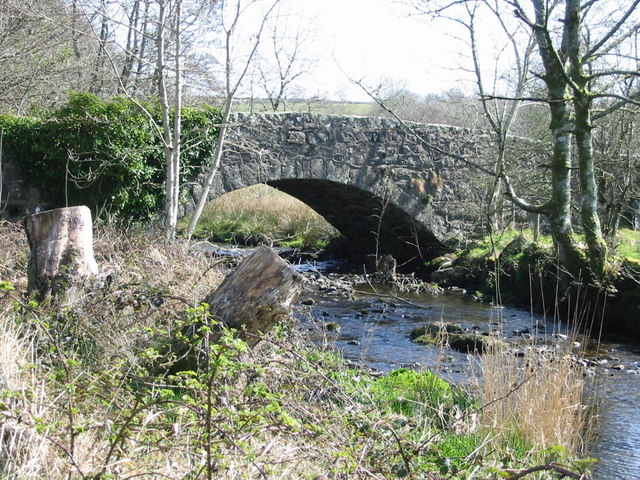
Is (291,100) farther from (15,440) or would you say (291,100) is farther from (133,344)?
(15,440)

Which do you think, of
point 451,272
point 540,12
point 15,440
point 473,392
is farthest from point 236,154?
point 15,440

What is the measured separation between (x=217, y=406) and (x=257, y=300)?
1.14 meters

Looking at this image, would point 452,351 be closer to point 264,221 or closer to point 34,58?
point 34,58

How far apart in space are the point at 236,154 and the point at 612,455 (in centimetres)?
894

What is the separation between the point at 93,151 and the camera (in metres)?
11.2

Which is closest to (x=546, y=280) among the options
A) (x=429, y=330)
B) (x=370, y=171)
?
(x=429, y=330)

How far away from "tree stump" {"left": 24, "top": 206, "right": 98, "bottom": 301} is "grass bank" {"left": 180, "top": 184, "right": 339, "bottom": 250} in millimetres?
12083

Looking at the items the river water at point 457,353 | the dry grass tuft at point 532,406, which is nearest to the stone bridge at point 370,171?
the river water at point 457,353

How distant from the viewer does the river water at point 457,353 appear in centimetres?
562

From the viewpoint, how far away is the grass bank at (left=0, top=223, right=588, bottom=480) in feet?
9.69

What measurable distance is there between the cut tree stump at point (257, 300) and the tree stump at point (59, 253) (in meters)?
1.16

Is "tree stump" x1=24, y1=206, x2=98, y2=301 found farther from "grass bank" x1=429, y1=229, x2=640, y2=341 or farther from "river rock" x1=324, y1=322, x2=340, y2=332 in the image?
"river rock" x1=324, y1=322, x2=340, y2=332

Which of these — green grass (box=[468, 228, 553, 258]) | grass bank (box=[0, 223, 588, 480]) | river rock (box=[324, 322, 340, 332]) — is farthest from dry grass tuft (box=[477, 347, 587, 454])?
green grass (box=[468, 228, 553, 258])

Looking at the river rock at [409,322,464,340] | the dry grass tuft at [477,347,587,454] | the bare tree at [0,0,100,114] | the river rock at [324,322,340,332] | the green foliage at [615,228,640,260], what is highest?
the bare tree at [0,0,100,114]
